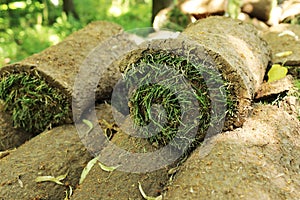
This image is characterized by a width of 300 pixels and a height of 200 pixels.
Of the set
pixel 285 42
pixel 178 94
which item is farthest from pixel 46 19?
pixel 178 94

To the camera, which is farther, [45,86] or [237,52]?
[45,86]

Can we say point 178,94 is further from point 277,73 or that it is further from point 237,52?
point 277,73

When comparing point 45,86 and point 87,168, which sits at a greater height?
point 45,86

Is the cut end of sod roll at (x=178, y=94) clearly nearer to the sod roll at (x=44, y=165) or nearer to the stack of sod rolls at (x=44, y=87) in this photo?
the sod roll at (x=44, y=165)

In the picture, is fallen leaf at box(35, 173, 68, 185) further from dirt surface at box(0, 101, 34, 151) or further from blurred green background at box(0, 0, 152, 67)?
blurred green background at box(0, 0, 152, 67)

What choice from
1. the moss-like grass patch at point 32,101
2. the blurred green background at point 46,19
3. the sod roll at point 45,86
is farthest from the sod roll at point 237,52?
the blurred green background at point 46,19

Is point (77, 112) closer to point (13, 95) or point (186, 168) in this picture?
point (13, 95)

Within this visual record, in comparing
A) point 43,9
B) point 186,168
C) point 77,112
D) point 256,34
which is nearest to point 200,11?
point 256,34
